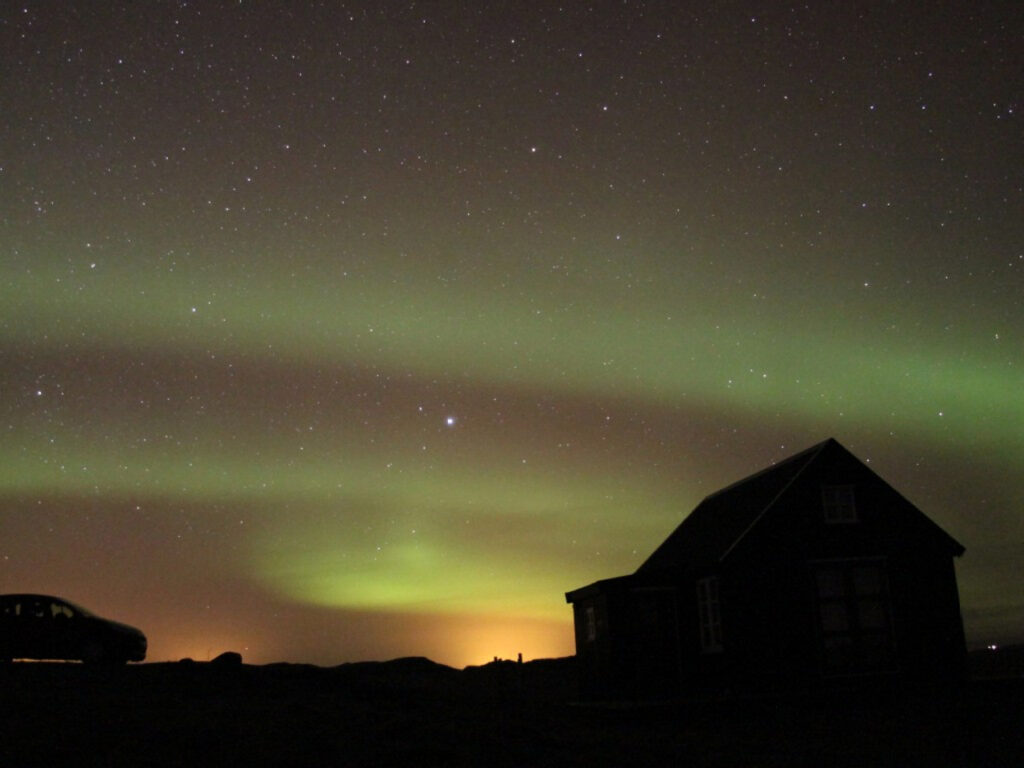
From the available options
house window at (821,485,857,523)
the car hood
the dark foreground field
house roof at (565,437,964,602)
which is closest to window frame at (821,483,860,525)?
house window at (821,485,857,523)

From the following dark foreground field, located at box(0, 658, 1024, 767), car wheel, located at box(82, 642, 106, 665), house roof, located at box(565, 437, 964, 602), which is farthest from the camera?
house roof, located at box(565, 437, 964, 602)

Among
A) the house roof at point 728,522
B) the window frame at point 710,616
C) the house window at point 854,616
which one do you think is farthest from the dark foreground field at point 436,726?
the house roof at point 728,522

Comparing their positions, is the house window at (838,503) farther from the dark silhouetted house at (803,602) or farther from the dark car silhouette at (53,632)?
A: the dark car silhouette at (53,632)

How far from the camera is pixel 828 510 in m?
27.9

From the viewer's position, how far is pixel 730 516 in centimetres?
3081

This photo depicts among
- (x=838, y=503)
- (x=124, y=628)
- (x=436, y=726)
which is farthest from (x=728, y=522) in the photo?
(x=124, y=628)

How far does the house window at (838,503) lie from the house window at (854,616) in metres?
1.27

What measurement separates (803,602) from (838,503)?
3115 mm

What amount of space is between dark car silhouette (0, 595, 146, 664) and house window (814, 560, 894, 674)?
20.2 metres

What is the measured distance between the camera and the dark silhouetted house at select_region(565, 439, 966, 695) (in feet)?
87.9

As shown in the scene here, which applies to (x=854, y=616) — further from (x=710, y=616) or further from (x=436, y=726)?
(x=436, y=726)

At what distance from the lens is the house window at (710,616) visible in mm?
27047

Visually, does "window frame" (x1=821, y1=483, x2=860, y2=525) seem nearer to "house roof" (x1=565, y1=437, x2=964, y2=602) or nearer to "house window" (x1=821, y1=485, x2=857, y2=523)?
"house window" (x1=821, y1=485, x2=857, y2=523)

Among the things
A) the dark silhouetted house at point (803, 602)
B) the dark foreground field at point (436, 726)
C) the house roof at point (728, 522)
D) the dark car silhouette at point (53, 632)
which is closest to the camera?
the dark foreground field at point (436, 726)
